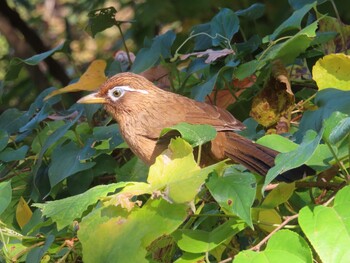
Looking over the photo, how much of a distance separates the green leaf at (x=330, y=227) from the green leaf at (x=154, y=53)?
1292mm

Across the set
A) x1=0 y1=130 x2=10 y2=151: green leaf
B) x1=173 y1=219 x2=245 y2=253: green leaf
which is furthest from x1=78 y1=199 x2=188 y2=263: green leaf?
x1=0 y1=130 x2=10 y2=151: green leaf

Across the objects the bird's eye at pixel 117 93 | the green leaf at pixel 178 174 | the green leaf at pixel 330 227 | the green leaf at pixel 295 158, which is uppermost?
the green leaf at pixel 178 174

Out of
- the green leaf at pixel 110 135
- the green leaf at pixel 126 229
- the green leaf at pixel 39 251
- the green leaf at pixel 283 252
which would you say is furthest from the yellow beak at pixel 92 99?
the green leaf at pixel 283 252

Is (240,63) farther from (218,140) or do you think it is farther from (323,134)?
(323,134)

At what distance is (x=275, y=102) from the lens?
8.80 feet

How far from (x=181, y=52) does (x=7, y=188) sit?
1.16m

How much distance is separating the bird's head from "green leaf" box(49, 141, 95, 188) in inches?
16.3

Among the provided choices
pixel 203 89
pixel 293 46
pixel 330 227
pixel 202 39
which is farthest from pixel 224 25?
pixel 330 227

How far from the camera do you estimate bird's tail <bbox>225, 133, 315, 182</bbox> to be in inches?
83.3

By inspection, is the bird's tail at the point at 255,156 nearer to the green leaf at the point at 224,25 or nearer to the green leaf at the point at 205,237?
the green leaf at the point at 205,237

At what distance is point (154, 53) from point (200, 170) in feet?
3.95

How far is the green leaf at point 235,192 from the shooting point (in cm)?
189

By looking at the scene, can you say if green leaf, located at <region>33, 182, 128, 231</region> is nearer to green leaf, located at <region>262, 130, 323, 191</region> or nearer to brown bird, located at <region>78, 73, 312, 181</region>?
green leaf, located at <region>262, 130, 323, 191</region>

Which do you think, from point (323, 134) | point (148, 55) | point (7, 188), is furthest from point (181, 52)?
point (323, 134)
